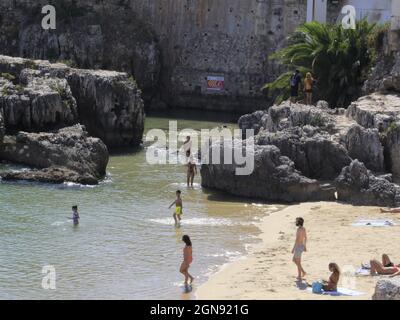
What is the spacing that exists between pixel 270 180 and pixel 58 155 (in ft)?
22.7

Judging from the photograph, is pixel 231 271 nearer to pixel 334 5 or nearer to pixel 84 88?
pixel 84 88

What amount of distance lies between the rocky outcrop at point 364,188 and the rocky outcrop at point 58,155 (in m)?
7.57

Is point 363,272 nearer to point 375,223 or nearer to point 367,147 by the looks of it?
point 375,223

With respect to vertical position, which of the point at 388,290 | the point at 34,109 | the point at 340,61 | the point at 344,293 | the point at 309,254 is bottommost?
the point at 309,254

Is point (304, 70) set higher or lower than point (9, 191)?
higher

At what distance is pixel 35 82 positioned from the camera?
37.5 meters

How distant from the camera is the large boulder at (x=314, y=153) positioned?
30.9 metres

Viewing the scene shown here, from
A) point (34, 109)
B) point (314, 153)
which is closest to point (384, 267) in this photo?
point (314, 153)

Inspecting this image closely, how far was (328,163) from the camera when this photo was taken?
31.0m

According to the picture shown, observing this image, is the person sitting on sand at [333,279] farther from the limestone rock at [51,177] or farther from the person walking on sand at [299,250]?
the limestone rock at [51,177]

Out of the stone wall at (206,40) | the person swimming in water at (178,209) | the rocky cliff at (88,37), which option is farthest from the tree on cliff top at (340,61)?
the rocky cliff at (88,37)

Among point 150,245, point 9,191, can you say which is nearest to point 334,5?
point 9,191

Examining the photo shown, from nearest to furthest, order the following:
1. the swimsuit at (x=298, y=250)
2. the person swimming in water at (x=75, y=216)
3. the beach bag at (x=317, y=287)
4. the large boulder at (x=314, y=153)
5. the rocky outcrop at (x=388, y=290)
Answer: the rocky outcrop at (x=388, y=290) → the beach bag at (x=317, y=287) → the swimsuit at (x=298, y=250) → the person swimming in water at (x=75, y=216) → the large boulder at (x=314, y=153)

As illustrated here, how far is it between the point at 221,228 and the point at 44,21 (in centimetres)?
2524
